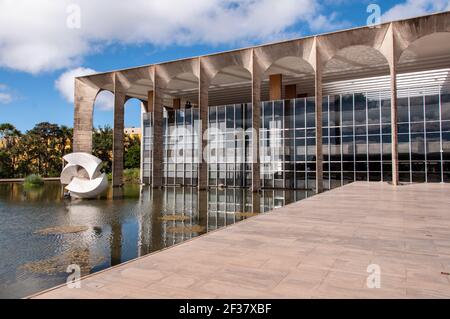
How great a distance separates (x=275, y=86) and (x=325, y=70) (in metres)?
4.96

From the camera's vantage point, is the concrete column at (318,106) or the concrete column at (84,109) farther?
the concrete column at (84,109)

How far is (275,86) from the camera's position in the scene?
33.0m

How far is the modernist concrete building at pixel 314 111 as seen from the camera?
26219 mm

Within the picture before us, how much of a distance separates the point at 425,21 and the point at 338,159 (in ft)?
41.8

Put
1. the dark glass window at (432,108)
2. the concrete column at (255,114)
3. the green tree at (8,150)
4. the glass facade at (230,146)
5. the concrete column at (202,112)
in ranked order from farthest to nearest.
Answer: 1. the green tree at (8,150)
2. the glass facade at (230,146)
3. the concrete column at (202,112)
4. the concrete column at (255,114)
5. the dark glass window at (432,108)

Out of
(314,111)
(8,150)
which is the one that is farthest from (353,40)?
(8,150)

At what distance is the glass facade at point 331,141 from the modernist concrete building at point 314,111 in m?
0.09

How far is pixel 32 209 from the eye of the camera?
16.8m

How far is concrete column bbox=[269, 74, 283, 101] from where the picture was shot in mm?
32719

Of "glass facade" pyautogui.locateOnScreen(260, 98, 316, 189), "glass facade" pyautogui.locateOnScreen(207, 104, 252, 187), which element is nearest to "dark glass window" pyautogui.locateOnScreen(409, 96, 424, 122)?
"glass facade" pyautogui.locateOnScreen(260, 98, 316, 189)

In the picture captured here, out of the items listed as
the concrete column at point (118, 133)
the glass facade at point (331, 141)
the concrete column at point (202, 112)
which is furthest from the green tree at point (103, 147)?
the concrete column at point (202, 112)

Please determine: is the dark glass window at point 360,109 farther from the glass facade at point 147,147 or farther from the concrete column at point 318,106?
the glass facade at point 147,147

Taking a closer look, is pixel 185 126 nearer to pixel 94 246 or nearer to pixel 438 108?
pixel 438 108
